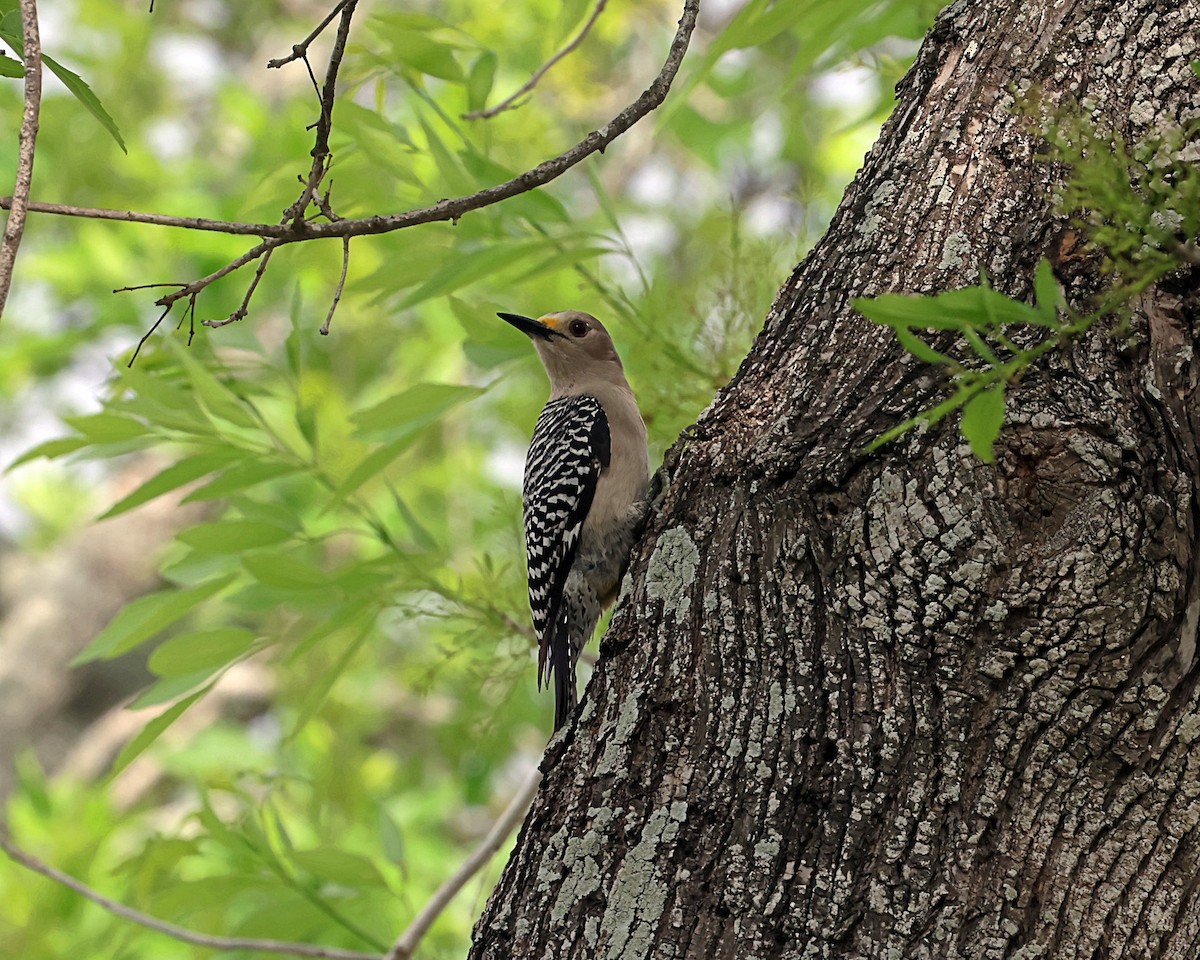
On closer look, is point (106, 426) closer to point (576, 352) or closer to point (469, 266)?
point (469, 266)

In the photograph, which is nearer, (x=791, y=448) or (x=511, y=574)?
(x=791, y=448)

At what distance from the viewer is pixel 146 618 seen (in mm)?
2775

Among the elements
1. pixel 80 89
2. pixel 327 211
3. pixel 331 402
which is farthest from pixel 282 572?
pixel 331 402

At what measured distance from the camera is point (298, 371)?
303 cm

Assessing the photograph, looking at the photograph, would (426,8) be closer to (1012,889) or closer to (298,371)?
(298,371)

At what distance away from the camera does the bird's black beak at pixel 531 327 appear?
3833 mm

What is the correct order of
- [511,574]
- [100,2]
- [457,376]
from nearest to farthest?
[511,574] → [457,376] → [100,2]

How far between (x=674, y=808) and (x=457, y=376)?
→ 5166mm

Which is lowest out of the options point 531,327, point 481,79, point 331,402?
point 481,79

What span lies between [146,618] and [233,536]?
0.28m

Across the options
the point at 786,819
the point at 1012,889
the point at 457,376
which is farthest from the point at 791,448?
the point at 457,376

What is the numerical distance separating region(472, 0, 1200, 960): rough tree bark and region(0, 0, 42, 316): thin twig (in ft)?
3.53

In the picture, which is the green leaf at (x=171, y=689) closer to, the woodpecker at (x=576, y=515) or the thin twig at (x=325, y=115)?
the woodpecker at (x=576, y=515)

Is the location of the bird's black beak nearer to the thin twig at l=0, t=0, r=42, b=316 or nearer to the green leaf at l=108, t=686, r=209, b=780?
the green leaf at l=108, t=686, r=209, b=780
